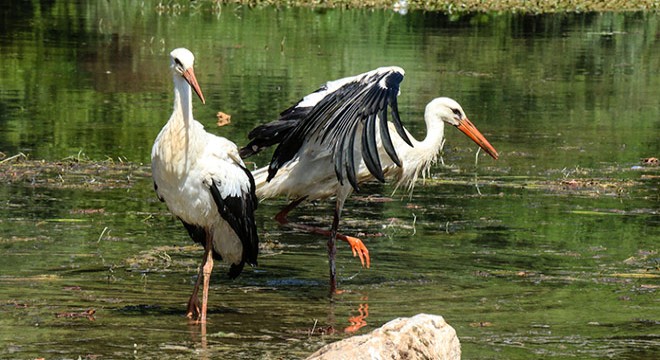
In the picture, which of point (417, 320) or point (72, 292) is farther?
point (72, 292)

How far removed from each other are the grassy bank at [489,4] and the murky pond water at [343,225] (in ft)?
39.4

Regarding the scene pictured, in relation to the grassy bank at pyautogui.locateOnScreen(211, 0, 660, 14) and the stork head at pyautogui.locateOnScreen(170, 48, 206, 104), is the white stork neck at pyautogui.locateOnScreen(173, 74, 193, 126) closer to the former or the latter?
the stork head at pyautogui.locateOnScreen(170, 48, 206, 104)

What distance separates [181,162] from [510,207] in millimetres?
4129

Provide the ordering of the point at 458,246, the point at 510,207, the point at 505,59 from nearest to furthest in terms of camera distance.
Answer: the point at 458,246 → the point at 510,207 → the point at 505,59

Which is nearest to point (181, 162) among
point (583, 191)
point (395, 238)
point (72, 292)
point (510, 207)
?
point (72, 292)

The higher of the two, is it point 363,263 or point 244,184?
point 244,184

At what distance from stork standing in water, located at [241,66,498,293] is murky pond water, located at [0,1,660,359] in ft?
1.62

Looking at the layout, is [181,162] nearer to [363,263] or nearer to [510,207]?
[363,263]

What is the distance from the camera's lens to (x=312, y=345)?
6.72 meters

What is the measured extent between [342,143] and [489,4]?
26843 mm

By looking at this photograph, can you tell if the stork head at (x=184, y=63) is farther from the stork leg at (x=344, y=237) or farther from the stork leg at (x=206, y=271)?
the stork leg at (x=344, y=237)

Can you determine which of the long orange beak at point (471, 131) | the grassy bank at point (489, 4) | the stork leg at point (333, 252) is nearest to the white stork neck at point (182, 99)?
the stork leg at point (333, 252)

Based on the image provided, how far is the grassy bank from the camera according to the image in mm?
33062

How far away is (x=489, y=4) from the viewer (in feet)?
112
